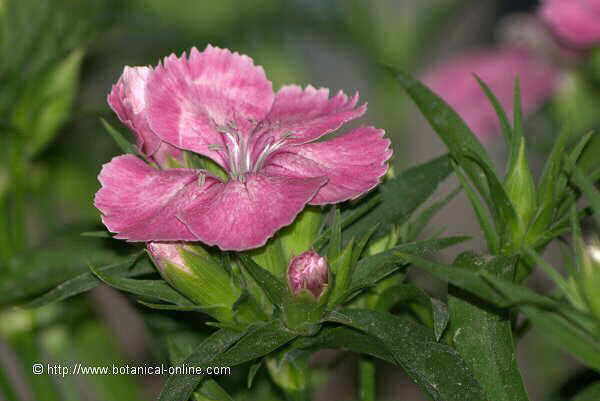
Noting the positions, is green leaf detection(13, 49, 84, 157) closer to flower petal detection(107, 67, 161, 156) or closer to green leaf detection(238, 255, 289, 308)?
flower petal detection(107, 67, 161, 156)

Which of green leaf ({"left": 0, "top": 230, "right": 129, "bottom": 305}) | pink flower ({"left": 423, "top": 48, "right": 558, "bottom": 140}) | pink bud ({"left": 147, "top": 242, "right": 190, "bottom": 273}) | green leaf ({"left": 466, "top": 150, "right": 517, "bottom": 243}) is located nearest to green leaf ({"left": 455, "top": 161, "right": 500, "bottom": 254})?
green leaf ({"left": 466, "top": 150, "right": 517, "bottom": 243})

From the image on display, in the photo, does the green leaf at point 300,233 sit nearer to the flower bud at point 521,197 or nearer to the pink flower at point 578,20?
the flower bud at point 521,197

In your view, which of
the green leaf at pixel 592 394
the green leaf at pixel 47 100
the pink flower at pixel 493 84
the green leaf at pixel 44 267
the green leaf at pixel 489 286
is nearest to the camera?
the green leaf at pixel 489 286

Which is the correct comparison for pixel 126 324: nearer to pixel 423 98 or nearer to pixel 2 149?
pixel 2 149

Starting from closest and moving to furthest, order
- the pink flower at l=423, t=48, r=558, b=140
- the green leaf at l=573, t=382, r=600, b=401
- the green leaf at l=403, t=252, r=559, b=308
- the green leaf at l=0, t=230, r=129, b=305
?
1. the green leaf at l=403, t=252, r=559, b=308
2. the green leaf at l=573, t=382, r=600, b=401
3. the green leaf at l=0, t=230, r=129, b=305
4. the pink flower at l=423, t=48, r=558, b=140

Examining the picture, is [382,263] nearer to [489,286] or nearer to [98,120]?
[489,286]

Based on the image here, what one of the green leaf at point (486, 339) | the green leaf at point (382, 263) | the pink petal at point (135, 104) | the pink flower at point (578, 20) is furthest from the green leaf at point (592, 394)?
the pink flower at point (578, 20)
